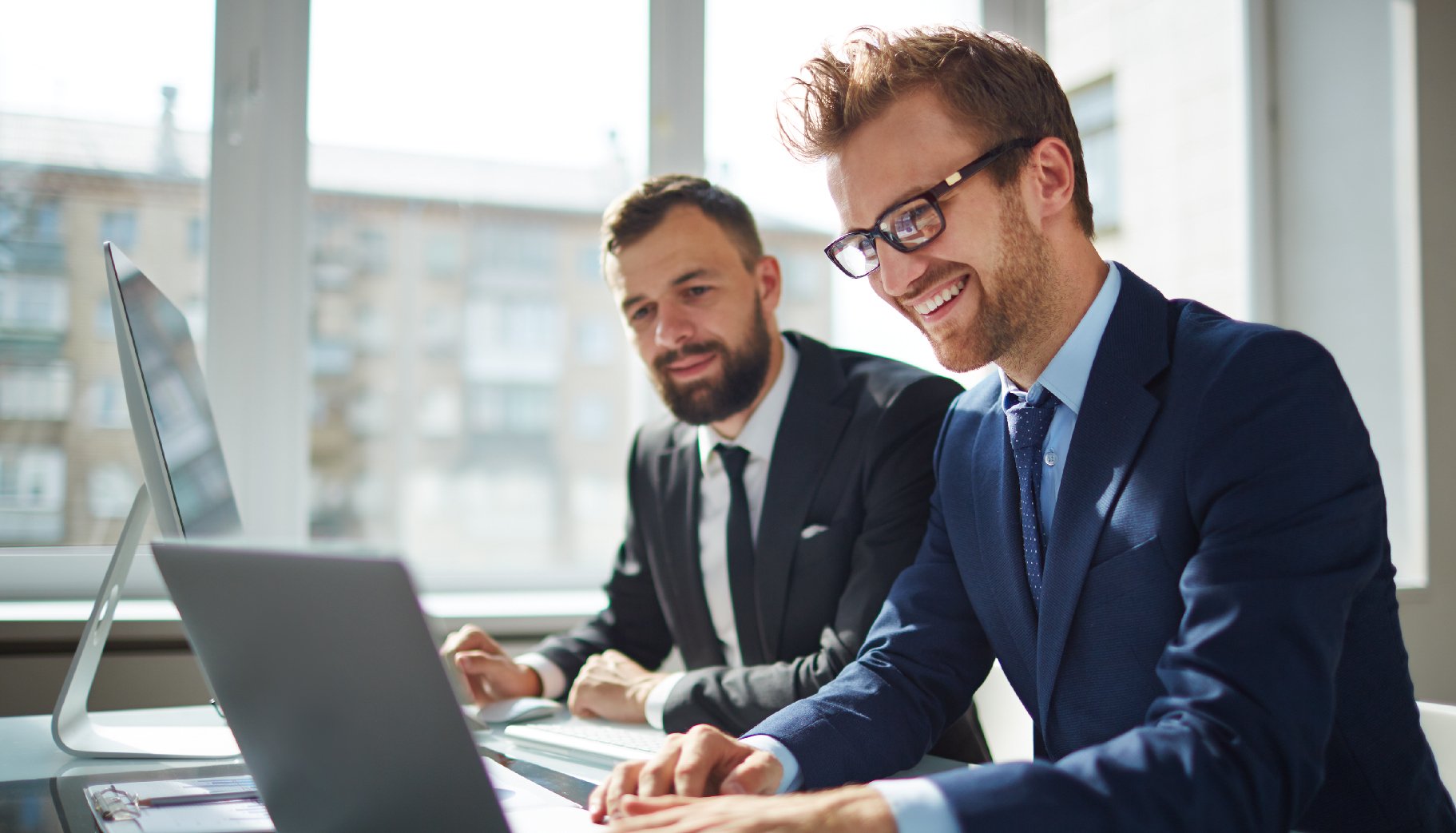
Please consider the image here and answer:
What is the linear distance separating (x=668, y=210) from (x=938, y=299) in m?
0.91

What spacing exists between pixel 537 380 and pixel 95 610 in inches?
68.6

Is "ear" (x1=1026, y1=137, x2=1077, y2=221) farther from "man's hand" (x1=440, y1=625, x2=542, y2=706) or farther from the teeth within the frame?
"man's hand" (x1=440, y1=625, x2=542, y2=706)

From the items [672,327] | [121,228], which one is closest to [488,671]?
[672,327]

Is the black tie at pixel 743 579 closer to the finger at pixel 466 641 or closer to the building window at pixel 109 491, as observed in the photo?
the finger at pixel 466 641

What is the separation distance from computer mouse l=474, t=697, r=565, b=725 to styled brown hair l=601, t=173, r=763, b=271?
92 cm

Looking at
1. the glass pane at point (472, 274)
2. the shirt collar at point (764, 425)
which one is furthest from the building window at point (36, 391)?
the shirt collar at point (764, 425)

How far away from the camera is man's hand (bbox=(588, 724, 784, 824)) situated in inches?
37.1

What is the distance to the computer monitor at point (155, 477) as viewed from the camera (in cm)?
122

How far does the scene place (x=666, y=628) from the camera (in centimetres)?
219

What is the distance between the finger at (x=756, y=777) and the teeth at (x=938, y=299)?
0.59m

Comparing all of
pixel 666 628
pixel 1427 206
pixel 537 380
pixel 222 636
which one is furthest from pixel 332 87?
pixel 1427 206

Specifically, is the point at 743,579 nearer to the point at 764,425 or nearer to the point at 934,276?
the point at 764,425

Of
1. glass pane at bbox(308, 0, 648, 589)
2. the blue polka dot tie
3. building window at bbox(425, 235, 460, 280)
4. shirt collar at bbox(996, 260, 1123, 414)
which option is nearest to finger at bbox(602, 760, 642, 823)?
the blue polka dot tie

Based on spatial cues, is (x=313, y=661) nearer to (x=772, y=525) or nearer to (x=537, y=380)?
(x=772, y=525)
